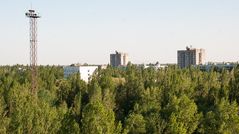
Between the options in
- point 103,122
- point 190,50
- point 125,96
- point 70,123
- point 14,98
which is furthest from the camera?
point 190,50

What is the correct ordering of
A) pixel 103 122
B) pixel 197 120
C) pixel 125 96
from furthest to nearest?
pixel 125 96 < pixel 197 120 < pixel 103 122

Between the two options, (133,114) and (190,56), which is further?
(190,56)

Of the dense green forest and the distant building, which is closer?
the dense green forest

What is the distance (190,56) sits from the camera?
173 m

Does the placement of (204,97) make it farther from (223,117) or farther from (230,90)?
(223,117)

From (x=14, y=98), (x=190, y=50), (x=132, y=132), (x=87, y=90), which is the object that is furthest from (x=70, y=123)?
(x=190, y=50)

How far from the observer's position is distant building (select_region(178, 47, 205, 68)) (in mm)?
171375

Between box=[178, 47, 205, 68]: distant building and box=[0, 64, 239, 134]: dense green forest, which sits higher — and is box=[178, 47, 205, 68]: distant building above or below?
above

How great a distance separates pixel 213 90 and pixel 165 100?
7.58 m

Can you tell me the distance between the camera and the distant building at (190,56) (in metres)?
171

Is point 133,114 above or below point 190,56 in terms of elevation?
below

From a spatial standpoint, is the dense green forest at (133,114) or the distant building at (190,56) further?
the distant building at (190,56)

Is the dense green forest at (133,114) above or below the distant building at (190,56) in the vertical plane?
below

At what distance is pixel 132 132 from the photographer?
3212cm
